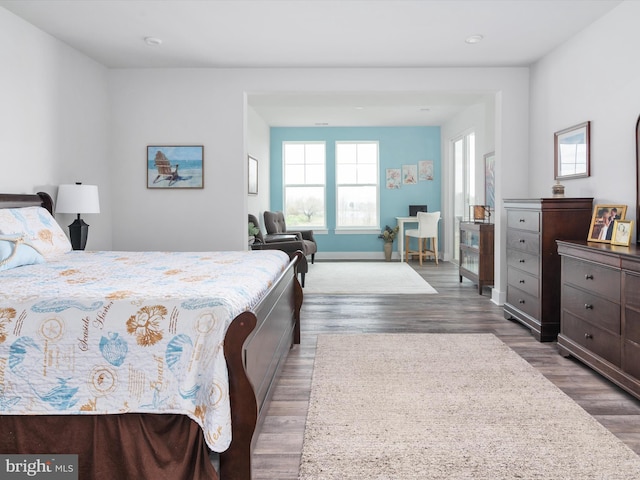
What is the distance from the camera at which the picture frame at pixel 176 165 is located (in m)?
5.16

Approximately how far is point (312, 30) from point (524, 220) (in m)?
2.41

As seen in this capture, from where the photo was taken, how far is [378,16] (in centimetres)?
375

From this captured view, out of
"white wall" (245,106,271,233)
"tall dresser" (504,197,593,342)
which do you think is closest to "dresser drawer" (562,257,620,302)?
"tall dresser" (504,197,593,342)

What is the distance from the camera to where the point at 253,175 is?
7668 millimetres

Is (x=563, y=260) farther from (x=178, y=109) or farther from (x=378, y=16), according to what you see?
(x=178, y=109)

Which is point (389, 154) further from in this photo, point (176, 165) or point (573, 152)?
point (573, 152)

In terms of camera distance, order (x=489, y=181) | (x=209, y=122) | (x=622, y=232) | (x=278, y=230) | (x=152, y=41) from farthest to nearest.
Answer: (x=278, y=230) → (x=489, y=181) → (x=209, y=122) → (x=152, y=41) → (x=622, y=232)

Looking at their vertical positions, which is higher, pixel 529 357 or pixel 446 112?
pixel 446 112

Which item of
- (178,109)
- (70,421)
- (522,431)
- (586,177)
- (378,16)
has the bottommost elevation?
(522,431)

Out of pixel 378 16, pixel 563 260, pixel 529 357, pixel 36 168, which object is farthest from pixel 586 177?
pixel 36 168

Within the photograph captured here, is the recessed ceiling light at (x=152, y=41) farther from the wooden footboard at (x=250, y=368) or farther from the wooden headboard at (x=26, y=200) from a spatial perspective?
the wooden footboard at (x=250, y=368)

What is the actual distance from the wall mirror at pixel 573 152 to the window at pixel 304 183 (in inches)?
223

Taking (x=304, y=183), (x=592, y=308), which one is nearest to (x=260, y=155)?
(x=304, y=183)

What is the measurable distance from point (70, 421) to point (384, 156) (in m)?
8.51
